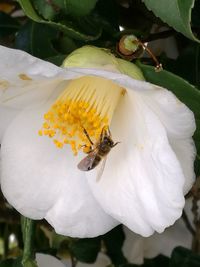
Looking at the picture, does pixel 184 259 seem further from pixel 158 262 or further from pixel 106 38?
pixel 106 38

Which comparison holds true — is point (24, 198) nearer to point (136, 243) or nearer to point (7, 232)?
point (136, 243)

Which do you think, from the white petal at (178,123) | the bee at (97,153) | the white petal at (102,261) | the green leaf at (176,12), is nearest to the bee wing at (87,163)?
the bee at (97,153)

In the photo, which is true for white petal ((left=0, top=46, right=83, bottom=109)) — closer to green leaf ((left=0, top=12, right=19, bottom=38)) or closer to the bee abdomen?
the bee abdomen

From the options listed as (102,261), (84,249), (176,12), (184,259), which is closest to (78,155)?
(176,12)

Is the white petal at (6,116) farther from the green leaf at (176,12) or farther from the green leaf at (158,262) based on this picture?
the green leaf at (158,262)

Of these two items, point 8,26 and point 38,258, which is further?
point 8,26

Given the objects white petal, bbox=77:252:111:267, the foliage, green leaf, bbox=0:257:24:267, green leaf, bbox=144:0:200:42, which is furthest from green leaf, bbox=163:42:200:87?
white petal, bbox=77:252:111:267

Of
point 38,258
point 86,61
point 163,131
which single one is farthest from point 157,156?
point 38,258
